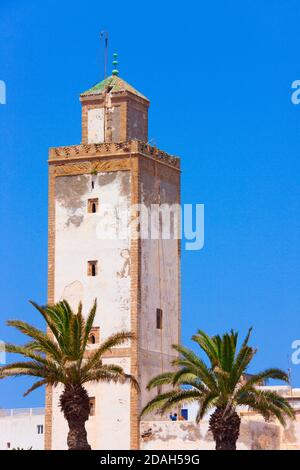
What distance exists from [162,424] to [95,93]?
517 inches

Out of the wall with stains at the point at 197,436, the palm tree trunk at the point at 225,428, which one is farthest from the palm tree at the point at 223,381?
the wall with stains at the point at 197,436

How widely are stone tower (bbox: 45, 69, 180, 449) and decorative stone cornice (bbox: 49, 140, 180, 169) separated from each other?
0.04 m

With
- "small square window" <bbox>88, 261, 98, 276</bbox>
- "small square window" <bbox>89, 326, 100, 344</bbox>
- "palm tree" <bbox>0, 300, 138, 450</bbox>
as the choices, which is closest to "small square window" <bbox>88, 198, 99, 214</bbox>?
"small square window" <bbox>88, 261, 98, 276</bbox>

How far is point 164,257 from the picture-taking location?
225ft

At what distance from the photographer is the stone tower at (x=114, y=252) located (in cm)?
6588

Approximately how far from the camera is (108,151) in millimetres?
67938

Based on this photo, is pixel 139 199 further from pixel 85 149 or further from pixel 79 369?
pixel 79 369

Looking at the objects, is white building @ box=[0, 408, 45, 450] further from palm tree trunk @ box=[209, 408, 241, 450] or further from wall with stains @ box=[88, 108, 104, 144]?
palm tree trunk @ box=[209, 408, 241, 450]

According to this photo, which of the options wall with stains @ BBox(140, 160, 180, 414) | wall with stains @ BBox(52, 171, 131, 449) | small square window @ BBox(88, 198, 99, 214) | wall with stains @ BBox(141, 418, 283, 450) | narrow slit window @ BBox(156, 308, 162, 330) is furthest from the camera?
narrow slit window @ BBox(156, 308, 162, 330)

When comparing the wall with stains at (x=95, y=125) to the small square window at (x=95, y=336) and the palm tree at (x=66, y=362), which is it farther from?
the palm tree at (x=66, y=362)

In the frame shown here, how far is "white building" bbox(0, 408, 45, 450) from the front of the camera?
267 feet

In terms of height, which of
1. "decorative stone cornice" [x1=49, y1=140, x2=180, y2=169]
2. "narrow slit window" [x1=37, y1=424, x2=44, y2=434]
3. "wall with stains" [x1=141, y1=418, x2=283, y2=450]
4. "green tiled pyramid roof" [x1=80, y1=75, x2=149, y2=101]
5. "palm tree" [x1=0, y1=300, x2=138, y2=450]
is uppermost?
"green tiled pyramid roof" [x1=80, y1=75, x2=149, y2=101]

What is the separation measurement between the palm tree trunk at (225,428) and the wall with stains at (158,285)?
10.1 metres
